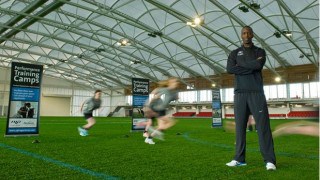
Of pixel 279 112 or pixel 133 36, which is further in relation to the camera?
pixel 279 112

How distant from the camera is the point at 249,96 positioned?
452 cm

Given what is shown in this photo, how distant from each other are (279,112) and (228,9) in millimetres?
26090

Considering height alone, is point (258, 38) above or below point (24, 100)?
above

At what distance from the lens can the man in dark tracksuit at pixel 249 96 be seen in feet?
14.4

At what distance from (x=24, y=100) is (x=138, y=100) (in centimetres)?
529

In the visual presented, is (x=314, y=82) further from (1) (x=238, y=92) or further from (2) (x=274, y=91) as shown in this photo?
(1) (x=238, y=92)

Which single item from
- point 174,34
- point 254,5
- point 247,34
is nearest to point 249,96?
point 247,34

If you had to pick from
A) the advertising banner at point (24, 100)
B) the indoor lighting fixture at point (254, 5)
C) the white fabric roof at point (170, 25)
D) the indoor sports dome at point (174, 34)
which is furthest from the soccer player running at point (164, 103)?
the indoor lighting fixture at point (254, 5)

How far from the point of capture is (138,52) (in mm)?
46625

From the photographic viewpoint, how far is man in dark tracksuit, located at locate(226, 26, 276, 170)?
438cm

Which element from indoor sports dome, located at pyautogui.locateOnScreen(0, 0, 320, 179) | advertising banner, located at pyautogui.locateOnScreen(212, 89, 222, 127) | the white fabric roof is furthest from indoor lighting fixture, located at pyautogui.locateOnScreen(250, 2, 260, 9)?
advertising banner, located at pyautogui.locateOnScreen(212, 89, 222, 127)

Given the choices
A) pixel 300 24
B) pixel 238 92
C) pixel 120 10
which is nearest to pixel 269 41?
pixel 300 24

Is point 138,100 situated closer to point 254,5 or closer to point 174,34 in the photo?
point 254,5

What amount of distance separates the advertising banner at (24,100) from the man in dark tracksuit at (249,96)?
27.7 ft
